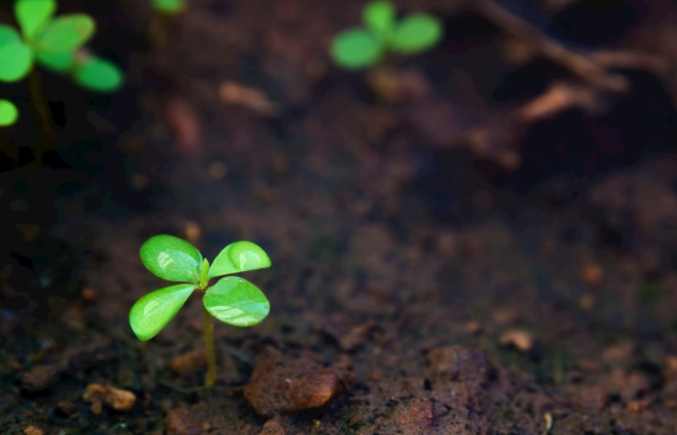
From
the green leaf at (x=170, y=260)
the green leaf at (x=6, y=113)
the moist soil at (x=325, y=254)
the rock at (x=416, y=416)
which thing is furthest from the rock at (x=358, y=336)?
the green leaf at (x=6, y=113)

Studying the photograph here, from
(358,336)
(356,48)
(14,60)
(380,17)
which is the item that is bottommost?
(358,336)

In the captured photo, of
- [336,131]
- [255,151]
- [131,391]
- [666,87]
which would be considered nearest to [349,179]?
[336,131]

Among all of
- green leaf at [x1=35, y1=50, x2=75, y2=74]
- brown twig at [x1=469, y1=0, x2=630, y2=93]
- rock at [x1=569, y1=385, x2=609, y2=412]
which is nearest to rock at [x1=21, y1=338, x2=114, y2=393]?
green leaf at [x1=35, y1=50, x2=75, y2=74]

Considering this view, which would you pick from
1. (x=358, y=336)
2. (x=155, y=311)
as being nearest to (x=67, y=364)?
(x=155, y=311)

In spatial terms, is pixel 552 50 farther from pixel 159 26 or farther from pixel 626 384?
pixel 159 26

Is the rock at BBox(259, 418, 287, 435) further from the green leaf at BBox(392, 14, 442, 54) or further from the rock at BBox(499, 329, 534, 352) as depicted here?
the green leaf at BBox(392, 14, 442, 54)

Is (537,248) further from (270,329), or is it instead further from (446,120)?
(270,329)

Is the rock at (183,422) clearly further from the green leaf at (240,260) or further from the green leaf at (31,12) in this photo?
the green leaf at (31,12)
